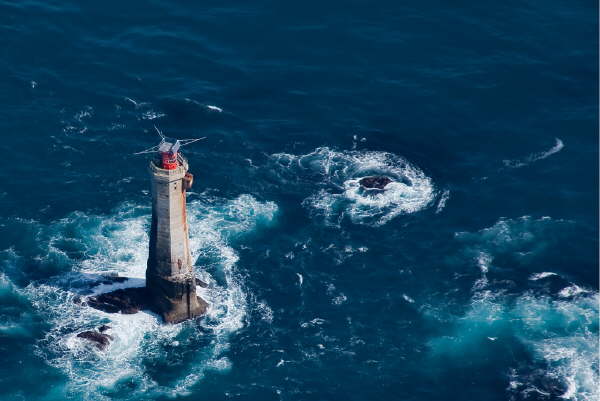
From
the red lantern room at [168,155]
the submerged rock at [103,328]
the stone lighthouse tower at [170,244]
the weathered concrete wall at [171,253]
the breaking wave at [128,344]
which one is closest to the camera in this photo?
the red lantern room at [168,155]

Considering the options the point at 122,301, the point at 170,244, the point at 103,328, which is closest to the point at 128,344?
the point at 103,328

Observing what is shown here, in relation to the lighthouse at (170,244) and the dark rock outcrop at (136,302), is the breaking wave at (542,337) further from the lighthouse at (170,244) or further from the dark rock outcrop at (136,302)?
the dark rock outcrop at (136,302)

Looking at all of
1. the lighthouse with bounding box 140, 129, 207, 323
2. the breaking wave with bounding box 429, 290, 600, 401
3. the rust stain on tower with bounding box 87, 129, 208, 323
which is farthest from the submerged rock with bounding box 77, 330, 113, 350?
the breaking wave with bounding box 429, 290, 600, 401

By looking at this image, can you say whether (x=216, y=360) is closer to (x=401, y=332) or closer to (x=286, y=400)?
(x=286, y=400)

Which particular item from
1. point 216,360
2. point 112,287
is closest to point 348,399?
point 216,360

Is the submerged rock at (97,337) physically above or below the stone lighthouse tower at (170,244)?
below

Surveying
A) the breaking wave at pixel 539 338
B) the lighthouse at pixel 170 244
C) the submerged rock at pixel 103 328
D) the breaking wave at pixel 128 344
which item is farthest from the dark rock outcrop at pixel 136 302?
the breaking wave at pixel 539 338

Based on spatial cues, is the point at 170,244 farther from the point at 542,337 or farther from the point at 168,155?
the point at 542,337
